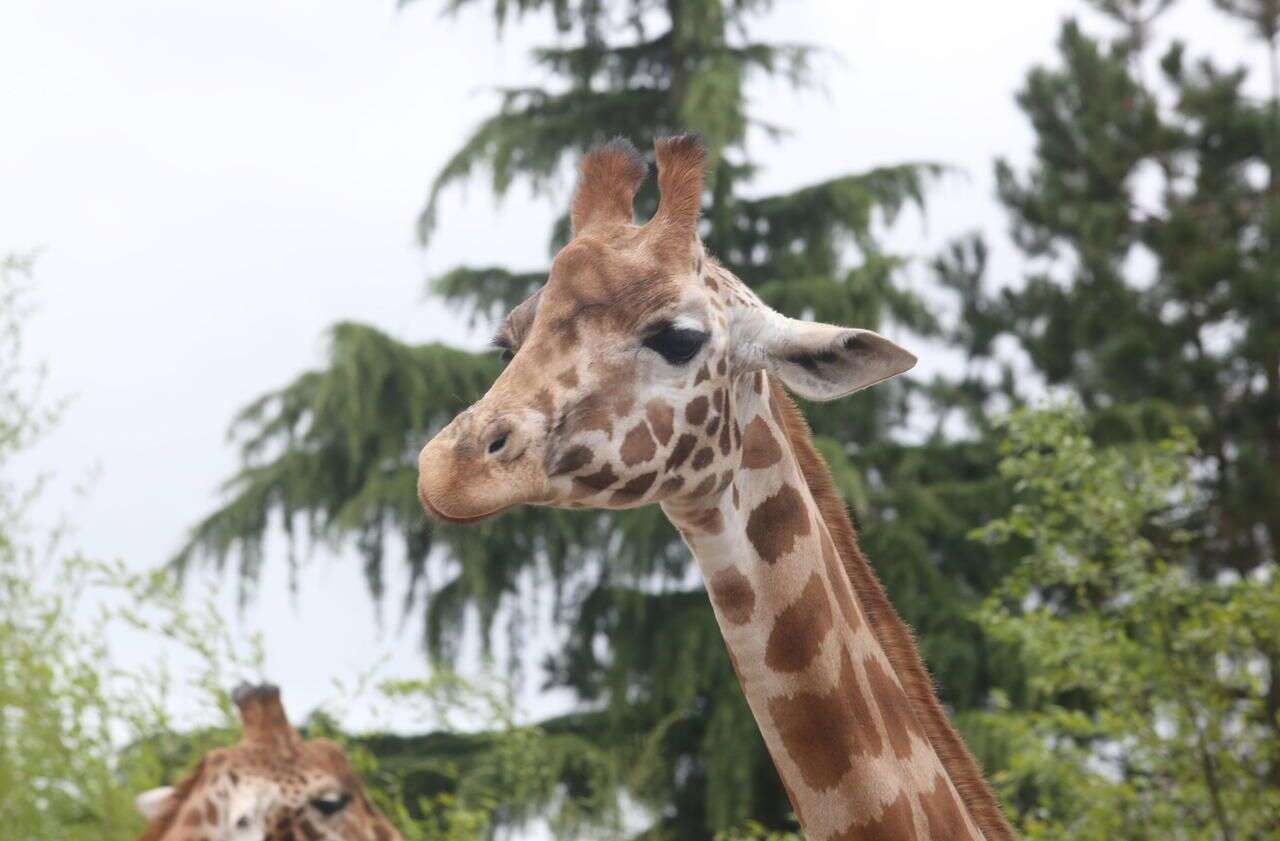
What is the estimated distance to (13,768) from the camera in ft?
24.4

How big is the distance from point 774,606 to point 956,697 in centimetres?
1114

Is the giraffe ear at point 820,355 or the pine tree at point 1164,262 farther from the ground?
the pine tree at point 1164,262

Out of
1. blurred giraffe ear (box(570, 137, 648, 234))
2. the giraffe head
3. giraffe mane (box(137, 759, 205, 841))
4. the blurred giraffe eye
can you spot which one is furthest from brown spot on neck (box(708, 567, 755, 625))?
giraffe mane (box(137, 759, 205, 841))

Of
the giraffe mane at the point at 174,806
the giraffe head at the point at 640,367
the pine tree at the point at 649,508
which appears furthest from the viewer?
the pine tree at the point at 649,508

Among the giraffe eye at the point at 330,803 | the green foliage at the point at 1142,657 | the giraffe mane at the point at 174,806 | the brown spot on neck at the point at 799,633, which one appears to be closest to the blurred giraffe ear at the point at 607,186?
the brown spot on neck at the point at 799,633

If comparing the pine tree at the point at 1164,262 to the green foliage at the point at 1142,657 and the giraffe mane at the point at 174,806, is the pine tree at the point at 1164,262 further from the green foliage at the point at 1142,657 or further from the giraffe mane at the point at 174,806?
the giraffe mane at the point at 174,806

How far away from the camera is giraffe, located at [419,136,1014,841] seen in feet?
10.5

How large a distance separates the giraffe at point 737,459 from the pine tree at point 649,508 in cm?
980

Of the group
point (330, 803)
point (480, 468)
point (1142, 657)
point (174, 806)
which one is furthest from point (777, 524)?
point (1142, 657)

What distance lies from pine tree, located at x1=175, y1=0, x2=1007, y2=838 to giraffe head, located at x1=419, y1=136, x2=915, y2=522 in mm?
9874

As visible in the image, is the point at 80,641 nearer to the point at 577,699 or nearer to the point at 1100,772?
the point at 1100,772

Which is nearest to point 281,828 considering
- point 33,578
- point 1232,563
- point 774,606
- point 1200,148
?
point 774,606

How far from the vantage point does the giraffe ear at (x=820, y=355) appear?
3254mm

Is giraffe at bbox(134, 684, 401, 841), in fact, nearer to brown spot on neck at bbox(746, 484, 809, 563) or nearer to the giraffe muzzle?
brown spot on neck at bbox(746, 484, 809, 563)
